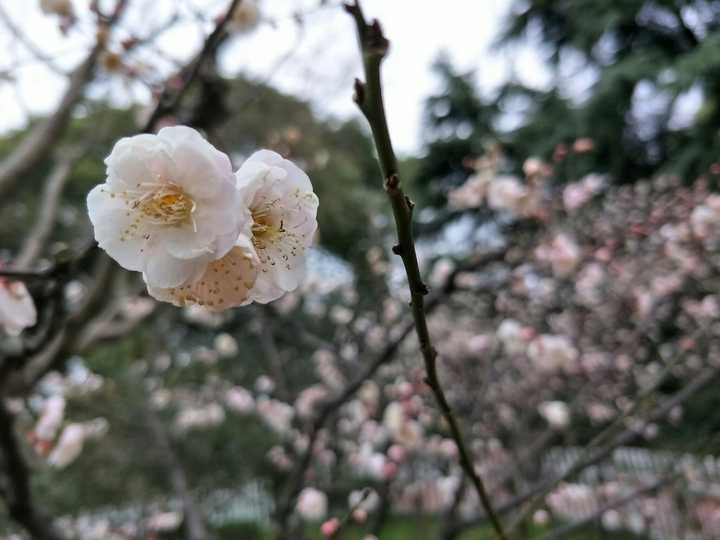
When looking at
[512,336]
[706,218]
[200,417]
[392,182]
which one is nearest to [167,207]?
[392,182]

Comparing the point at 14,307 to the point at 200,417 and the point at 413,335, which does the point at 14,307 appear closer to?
the point at 413,335

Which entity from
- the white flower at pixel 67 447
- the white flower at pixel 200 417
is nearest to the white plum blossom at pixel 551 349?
the white flower at pixel 67 447

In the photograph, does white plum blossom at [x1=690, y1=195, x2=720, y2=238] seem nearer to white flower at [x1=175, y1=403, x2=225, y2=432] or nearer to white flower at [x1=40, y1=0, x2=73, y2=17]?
white flower at [x1=40, y1=0, x2=73, y2=17]

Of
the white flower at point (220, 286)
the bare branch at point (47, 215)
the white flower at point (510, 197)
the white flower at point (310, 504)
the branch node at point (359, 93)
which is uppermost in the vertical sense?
the bare branch at point (47, 215)

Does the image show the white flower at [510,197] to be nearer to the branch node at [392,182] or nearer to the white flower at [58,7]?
the white flower at [58,7]

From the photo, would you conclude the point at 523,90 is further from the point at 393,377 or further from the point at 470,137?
the point at 393,377

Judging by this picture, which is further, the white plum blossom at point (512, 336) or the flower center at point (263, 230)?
the white plum blossom at point (512, 336)

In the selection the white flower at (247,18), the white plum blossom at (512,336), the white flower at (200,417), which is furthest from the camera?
the white flower at (200,417)
